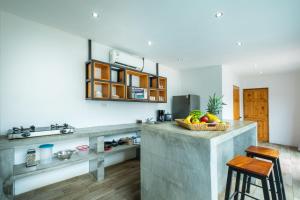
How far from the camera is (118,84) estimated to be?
315 cm

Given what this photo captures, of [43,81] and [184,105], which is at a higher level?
[43,81]

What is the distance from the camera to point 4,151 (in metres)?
1.79

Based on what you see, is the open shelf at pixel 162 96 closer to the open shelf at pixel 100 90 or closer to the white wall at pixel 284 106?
the open shelf at pixel 100 90

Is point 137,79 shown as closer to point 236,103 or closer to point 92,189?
point 92,189

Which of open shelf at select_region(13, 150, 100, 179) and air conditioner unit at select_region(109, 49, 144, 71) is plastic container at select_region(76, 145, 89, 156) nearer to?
open shelf at select_region(13, 150, 100, 179)

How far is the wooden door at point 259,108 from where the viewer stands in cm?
568

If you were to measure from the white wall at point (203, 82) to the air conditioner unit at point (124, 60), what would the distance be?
212cm

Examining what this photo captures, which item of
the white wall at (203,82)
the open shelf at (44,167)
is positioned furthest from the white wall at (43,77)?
the white wall at (203,82)

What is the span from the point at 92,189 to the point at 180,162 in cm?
173

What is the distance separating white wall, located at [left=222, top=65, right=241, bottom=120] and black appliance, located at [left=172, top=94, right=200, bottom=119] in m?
0.80

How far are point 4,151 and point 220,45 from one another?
3785 mm

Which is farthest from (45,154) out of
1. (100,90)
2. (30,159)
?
(100,90)

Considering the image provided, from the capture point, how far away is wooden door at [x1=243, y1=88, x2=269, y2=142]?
568 centimetres

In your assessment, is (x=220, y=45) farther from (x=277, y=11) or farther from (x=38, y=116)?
(x=38, y=116)
